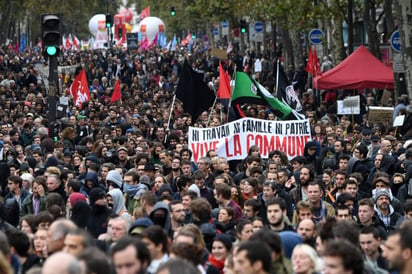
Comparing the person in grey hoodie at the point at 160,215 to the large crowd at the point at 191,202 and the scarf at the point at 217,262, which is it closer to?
the large crowd at the point at 191,202

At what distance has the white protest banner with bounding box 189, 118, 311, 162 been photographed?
65.8 feet

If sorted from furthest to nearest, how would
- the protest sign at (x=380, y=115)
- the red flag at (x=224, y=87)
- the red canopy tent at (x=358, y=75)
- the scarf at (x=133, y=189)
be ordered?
the red canopy tent at (x=358, y=75), the protest sign at (x=380, y=115), the red flag at (x=224, y=87), the scarf at (x=133, y=189)

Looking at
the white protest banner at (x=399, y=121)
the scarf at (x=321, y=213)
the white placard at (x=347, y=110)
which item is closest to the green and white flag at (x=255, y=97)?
the white protest banner at (x=399, y=121)

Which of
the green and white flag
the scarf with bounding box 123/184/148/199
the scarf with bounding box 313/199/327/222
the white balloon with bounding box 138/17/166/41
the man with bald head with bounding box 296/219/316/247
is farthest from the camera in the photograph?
the white balloon with bounding box 138/17/166/41

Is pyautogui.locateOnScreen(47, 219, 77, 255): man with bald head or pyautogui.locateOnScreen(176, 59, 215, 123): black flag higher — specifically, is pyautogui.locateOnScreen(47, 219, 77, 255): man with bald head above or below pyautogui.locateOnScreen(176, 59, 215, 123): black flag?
below

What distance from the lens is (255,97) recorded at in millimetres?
22469

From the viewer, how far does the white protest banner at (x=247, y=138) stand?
2005 cm

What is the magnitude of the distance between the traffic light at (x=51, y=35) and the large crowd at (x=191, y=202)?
5.30 ft

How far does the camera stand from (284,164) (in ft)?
59.8

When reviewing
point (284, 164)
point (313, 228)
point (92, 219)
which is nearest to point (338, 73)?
point (284, 164)

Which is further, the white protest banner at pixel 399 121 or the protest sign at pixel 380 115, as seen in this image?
the protest sign at pixel 380 115

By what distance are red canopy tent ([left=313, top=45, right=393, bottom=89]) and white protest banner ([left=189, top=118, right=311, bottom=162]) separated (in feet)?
35.2

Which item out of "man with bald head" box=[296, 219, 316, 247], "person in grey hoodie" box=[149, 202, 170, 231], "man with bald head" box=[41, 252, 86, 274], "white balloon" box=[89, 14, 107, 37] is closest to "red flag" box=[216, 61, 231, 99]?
"person in grey hoodie" box=[149, 202, 170, 231]

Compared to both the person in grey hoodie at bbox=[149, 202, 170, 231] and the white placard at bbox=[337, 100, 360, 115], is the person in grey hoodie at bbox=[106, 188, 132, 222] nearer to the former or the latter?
the person in grey hoodie at bbox=[149, 202, 170, 231]
